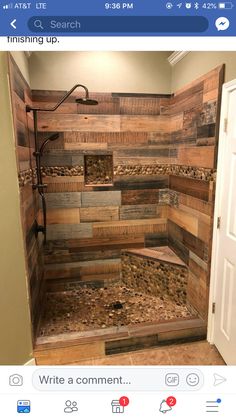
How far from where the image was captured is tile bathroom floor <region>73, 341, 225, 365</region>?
183 centimetres

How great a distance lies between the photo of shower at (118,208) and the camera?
1635 mm

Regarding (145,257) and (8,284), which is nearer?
(8,284)

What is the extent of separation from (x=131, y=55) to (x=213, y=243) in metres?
2.02

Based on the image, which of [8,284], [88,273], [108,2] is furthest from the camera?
[88,273]

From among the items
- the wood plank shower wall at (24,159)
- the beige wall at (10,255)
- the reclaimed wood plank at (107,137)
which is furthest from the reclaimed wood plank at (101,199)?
the beige wall at (10,255)

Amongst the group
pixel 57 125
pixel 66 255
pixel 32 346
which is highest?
pixel 57 125

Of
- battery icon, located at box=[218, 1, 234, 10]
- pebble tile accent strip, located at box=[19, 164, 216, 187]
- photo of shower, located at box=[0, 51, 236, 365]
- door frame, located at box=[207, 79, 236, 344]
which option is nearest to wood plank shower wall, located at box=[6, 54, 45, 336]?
photo of shower, located at box=[0, 51, 236, 365]

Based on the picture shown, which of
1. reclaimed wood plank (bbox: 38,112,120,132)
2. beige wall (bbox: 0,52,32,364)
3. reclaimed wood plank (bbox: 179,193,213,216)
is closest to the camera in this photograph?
beige wall (bbox: 0,52,32,364)
